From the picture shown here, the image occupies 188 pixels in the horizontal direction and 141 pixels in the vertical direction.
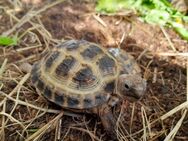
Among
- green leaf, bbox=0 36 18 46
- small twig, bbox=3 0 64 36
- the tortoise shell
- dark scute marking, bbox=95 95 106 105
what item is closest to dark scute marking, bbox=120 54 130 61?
the tortoise shell

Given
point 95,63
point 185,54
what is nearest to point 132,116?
point 95,63

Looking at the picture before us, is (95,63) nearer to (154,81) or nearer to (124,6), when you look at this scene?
(154,81)

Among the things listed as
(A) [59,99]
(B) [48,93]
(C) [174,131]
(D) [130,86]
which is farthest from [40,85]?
(C) [174,131]

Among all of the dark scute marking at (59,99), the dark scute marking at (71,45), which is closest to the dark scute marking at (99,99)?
the dark scute marking at (59,99)

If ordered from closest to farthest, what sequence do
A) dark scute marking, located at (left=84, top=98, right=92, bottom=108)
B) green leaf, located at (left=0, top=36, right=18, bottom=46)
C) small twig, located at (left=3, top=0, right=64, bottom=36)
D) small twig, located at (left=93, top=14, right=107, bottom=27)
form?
dark scute marking, located at (left=84, top=98, right=92, bottom=108) < green leaf, located at (left=0, top=36, right=18, bottom=46) < small twig, located at (left=3, top=0, right=64, bottom=36) < small twig, located at (left=93, top=14, right=107, bottom=27)

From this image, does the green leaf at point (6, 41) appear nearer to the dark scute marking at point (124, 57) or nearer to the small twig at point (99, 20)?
the small twig at point (99, 20)

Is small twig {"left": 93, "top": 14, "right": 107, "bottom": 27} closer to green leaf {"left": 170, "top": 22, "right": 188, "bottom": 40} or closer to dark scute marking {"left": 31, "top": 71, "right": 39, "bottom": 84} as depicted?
green leaf {"left": 170, "top": 22, "right": 188, "bottom": 40}
